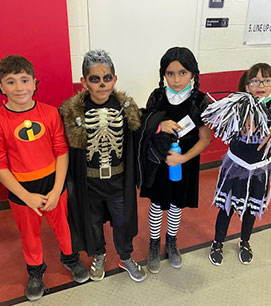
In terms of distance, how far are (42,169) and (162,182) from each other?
0.67 metres

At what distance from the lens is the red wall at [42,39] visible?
6.03 feet

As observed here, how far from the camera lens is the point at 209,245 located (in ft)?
6.82

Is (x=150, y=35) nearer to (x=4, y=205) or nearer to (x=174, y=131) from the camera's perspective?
(x=174, y=131)

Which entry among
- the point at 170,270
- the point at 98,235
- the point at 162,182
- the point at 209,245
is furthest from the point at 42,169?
the point at 209,245

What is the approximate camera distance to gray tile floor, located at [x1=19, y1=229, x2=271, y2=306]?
1.66 m

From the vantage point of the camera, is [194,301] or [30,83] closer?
[30,83]

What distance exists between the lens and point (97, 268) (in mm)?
1811

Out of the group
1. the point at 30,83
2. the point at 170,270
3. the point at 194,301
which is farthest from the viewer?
the point at 170,270

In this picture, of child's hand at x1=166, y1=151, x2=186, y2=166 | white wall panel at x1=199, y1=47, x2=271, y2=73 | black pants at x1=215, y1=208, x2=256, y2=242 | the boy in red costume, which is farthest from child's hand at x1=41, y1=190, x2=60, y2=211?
white wall panel at x1=199, y1=47, x2=271, y2=73

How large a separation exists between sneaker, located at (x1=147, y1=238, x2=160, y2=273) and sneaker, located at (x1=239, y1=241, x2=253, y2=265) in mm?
553

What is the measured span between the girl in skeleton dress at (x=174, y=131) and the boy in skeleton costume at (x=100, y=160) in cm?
10

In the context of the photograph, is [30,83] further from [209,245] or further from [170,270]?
[209,245]

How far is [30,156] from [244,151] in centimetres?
114

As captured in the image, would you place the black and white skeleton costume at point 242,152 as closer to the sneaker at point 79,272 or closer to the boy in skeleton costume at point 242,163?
the boy in skeleton costume at point 242,163
